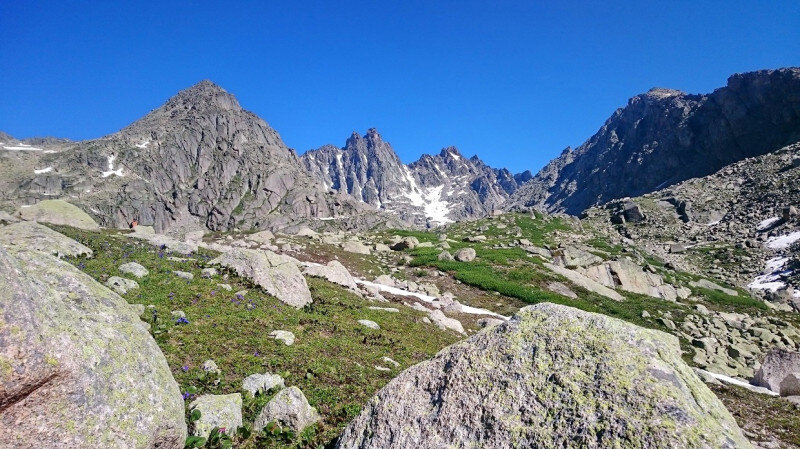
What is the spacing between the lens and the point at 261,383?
1012 centimetres

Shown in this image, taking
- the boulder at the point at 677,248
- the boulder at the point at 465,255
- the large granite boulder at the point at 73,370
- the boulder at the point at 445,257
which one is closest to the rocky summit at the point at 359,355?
the large granite boulder at the point at 73,370

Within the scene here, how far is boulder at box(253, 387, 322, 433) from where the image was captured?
27.7ft

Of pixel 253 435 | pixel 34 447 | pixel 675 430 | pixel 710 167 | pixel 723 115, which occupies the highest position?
pixel 723 115

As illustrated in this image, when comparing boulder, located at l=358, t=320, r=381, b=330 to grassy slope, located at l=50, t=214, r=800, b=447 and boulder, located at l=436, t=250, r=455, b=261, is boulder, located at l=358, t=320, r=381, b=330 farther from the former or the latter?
boulder, located at l=436, t=250, r=455, b=261

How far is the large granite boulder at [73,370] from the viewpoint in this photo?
15.7 feet

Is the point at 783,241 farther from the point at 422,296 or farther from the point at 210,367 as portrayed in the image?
the point at 210,367

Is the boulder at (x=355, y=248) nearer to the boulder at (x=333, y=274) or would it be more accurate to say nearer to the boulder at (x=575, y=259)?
the boulder at (x=333, y=274)

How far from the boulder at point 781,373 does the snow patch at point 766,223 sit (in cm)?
5893

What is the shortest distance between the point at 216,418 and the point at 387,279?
26.4 meters

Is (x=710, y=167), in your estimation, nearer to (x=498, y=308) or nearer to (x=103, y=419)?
(x=498, y=308)

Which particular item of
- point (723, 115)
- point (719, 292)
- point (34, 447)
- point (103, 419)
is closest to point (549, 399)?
point (103, 419)

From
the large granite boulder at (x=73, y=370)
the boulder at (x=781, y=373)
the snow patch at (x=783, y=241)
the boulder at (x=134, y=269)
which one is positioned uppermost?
the snow patch at (x=783, y=241)

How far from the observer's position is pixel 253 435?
8164 mm

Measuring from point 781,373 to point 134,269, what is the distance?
31.3 meters
